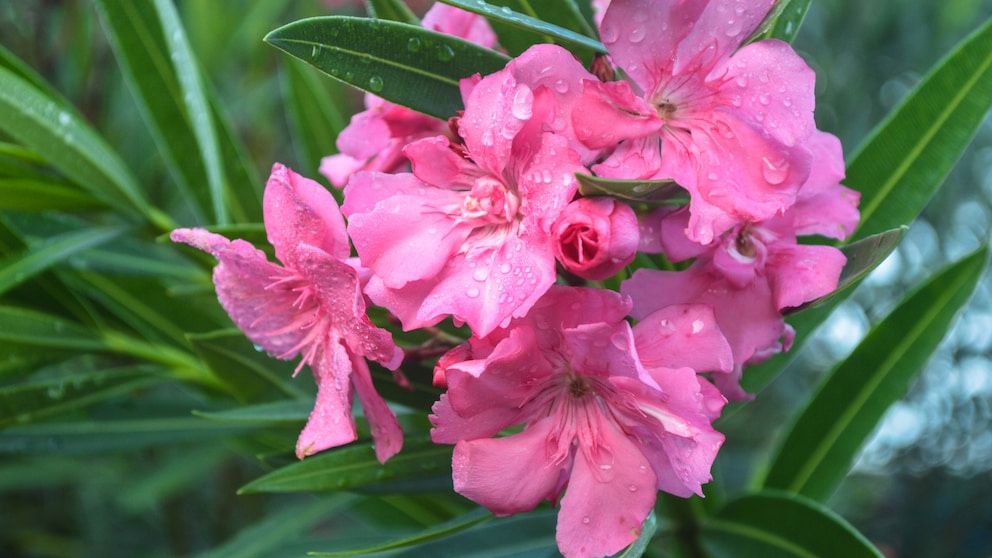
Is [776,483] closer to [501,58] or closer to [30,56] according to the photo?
[501,58]

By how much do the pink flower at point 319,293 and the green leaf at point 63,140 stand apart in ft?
1.23

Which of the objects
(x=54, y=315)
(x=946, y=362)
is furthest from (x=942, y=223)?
(x=54, y=315)

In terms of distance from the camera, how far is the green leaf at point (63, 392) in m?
1.07

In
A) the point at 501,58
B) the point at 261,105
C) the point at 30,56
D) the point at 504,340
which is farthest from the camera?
the point at 261,105

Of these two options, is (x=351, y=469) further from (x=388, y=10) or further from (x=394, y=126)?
(x=388, y=10)

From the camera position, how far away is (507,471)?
0.68 meters

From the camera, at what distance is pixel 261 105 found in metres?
2.13

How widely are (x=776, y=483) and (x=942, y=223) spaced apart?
3.32 ft

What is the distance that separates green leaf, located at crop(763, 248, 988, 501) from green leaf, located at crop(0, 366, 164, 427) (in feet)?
2.91

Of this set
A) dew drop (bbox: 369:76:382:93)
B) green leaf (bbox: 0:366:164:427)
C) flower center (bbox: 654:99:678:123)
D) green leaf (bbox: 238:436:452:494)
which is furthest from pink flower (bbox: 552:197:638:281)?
green leaf (bbox: 0:366:164:427)

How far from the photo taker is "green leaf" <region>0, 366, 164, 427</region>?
3.52 ft

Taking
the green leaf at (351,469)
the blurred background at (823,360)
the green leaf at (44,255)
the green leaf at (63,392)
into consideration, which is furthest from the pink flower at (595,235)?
the blurred background at (823,360)

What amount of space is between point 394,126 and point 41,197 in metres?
0.55

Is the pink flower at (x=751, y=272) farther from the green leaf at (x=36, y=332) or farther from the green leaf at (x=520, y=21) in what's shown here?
the green leaf at (x=36, y=332)
